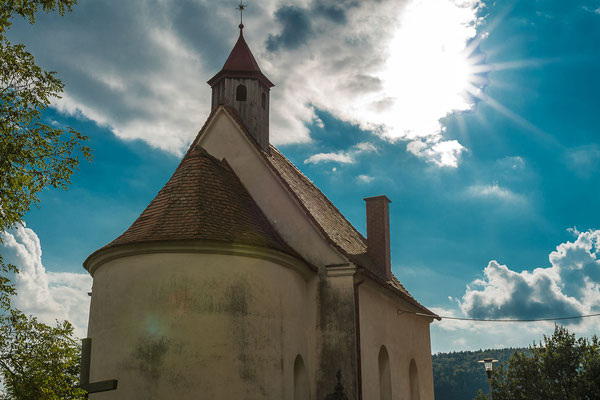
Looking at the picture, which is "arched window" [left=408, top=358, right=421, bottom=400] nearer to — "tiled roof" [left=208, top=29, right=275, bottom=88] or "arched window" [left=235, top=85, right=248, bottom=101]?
"arched window" [left=235, top=85, right=248, bottom=101]

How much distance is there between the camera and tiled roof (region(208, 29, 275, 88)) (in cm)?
2255

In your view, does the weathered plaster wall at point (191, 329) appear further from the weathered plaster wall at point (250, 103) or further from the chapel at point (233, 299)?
the weathered plaster wall at point (250, 103)

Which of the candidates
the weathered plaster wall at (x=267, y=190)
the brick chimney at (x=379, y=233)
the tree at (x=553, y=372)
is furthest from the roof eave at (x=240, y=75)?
the tree at (x=553, y=372)

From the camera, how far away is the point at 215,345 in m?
14.3

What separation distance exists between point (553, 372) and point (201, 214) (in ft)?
116

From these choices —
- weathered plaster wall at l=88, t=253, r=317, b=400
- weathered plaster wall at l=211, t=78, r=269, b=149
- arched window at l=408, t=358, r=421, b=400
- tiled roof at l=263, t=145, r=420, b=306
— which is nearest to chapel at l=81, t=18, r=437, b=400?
weathered plaster wall at l=88, t=253, r=317, b=400

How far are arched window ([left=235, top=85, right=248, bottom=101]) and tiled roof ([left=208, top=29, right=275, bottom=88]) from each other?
1.58 feet

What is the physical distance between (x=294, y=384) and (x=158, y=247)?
5601mm

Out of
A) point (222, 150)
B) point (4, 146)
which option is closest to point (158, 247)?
point (4, 146)

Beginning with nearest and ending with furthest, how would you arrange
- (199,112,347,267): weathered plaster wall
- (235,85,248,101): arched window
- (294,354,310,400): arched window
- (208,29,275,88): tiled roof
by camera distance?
(294,354,310,400): arched window < (199,112,347,267): weathered plaster wall < (235,85,248,101): arched window < (208,29,275,88): tiled roof

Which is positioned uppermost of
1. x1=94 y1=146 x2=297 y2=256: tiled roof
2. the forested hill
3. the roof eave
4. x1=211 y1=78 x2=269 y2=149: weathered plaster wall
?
the roof eave

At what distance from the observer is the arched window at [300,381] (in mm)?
16438

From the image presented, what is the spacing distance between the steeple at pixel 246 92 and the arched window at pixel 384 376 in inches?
340

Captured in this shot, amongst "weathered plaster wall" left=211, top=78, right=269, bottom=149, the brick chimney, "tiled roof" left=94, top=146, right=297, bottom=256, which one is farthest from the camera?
the brick chimney
